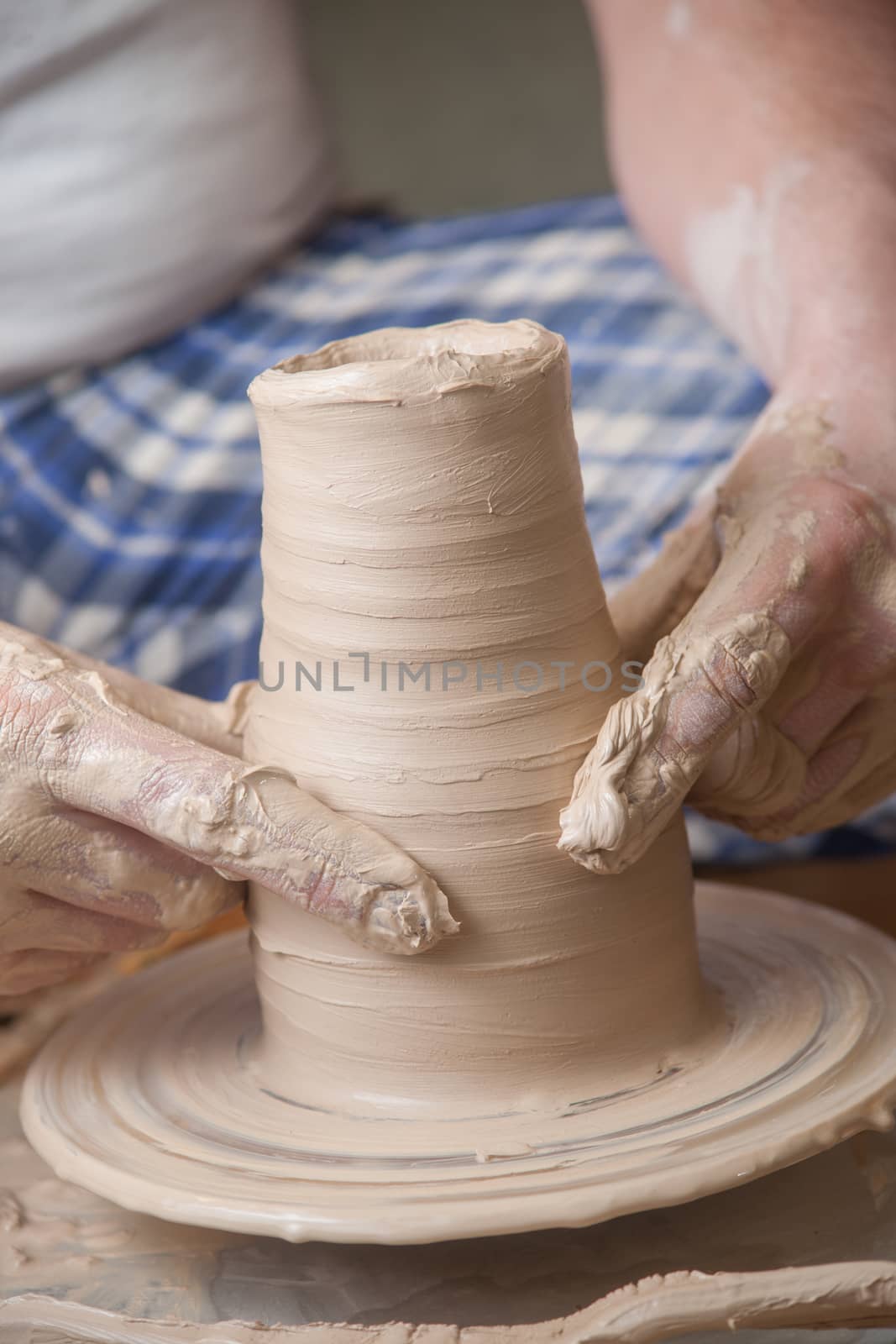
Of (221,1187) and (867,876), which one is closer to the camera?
(221,1187)

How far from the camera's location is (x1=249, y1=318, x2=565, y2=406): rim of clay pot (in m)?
0.91

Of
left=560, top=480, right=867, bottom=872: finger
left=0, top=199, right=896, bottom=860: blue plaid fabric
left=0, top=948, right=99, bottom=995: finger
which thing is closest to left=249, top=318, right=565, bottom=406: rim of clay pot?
left=560, top=480, right=867, bottom=872: finger

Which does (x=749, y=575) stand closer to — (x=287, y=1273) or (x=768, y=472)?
(x=768, y=472)

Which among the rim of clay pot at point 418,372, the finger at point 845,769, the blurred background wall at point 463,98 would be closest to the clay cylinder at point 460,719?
the rim of clay pot at point 418,372

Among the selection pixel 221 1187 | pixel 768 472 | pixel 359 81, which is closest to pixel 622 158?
pixel 768 472

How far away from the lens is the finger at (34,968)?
112 centimetres

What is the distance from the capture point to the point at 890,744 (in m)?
1.19

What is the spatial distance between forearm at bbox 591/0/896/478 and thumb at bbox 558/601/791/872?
0.97ft

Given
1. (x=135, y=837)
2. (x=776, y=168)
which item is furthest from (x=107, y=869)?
(x=776, y=168)

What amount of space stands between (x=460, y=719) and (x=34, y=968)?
1.43 ft

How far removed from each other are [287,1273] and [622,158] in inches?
59.2

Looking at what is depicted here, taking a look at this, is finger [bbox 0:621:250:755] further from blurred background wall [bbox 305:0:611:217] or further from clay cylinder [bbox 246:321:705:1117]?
blurred background wall [bbox 305:0:611:217]

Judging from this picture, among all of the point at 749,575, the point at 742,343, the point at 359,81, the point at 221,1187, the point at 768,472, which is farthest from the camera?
the point at 359,81

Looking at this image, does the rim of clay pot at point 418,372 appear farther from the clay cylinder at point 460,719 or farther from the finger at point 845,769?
the finger at point 845,769
